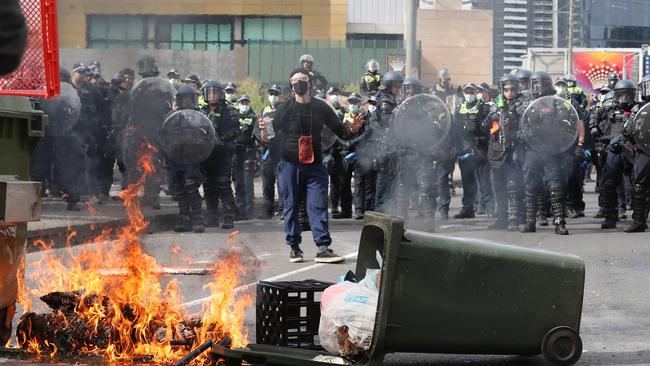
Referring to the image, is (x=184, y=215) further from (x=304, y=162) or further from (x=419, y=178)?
(x=304, y=162)

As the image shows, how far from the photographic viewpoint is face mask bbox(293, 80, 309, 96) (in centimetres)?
1227

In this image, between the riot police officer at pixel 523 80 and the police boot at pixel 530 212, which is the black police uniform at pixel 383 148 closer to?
the riot police officer at pixel 523 80

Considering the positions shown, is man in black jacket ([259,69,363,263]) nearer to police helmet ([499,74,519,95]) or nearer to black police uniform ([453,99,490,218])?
police helmet ([499,74,519,95])

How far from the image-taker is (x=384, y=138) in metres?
17.1

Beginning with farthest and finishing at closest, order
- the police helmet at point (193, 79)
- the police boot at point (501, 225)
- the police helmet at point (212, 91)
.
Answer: the police helmet at point (193, 79), the police helmet at point (212, 91), the police boot at point (501, 225)

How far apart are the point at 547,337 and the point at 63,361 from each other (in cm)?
261

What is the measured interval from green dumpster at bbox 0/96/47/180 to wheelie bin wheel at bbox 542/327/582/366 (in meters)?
2.91

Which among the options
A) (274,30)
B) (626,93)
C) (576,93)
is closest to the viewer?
(626,93)

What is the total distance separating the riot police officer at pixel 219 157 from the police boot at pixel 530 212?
12.4 feet

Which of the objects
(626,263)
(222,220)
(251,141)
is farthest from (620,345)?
(251,141)

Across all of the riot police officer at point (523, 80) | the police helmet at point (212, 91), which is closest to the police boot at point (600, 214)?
the riot police officer at point (523, 80)

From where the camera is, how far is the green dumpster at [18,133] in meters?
6.67

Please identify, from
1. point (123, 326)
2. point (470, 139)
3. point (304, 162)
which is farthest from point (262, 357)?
point (470, 139)

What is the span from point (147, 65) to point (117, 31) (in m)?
2.23
